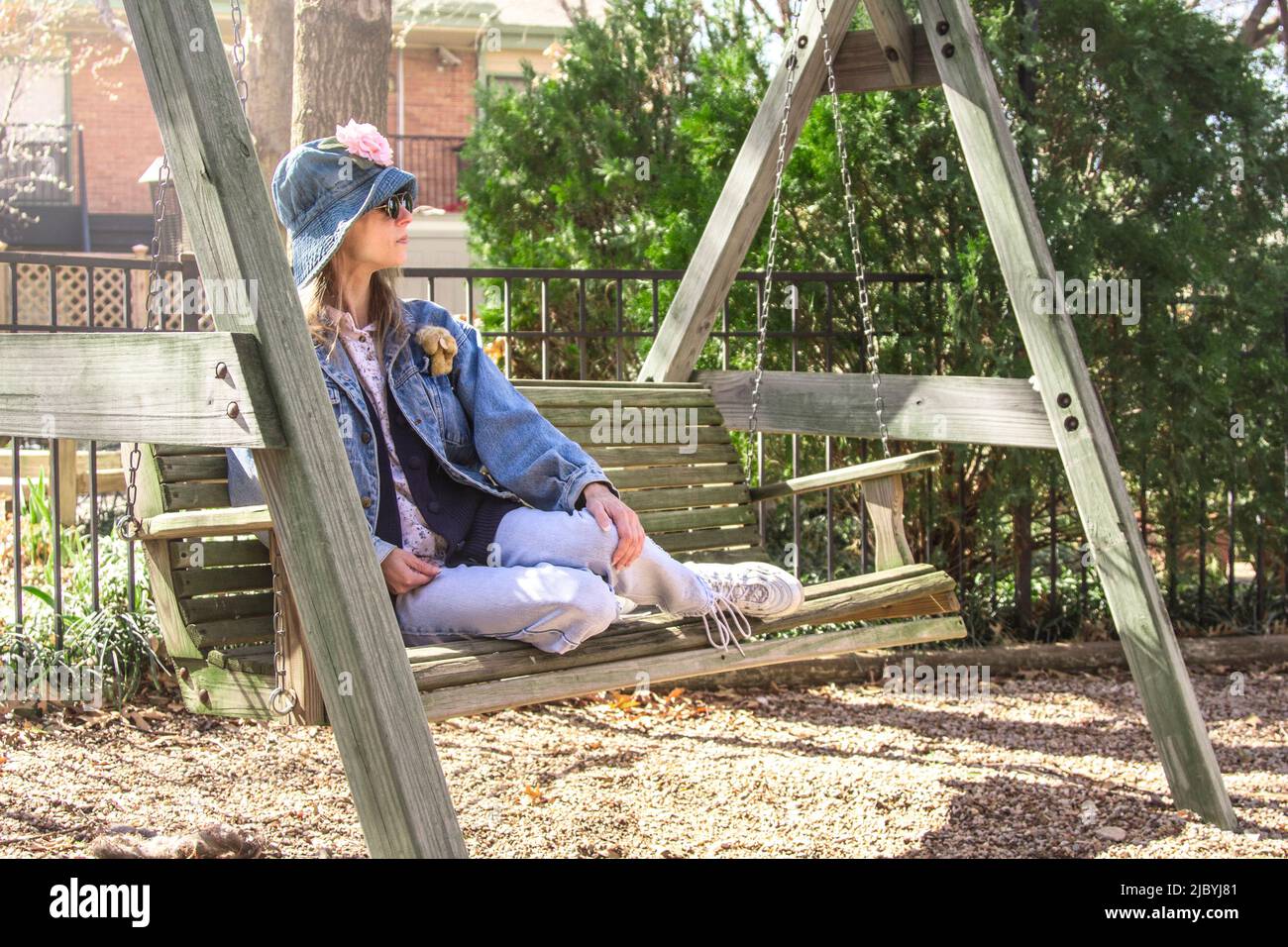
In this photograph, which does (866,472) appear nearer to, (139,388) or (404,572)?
(404,572)

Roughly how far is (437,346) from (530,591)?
727 millimetres

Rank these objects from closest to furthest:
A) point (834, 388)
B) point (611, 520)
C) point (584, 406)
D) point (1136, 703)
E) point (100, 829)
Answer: point (611, 520) → point (100, 829) → point (584, 406) → point (834, 388) → point (1136, 703)

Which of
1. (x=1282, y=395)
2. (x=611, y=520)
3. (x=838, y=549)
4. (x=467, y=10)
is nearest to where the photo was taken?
(x=611, y=520)

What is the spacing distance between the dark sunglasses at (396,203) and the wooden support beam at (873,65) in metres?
1.91

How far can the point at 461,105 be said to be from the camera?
19344 millimetres

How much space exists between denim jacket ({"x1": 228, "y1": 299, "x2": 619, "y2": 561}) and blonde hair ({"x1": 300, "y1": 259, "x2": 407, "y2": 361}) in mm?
25

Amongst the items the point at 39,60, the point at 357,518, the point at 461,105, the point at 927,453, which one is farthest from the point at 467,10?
the point at 357,518

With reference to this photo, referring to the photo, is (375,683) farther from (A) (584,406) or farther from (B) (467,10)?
(B) (467,10)

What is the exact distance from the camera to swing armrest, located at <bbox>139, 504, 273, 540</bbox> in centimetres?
253

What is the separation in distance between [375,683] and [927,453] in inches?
A: 77.5

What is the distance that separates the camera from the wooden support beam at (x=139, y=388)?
2143 millimetres

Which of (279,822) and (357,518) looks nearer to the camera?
(357,518)
